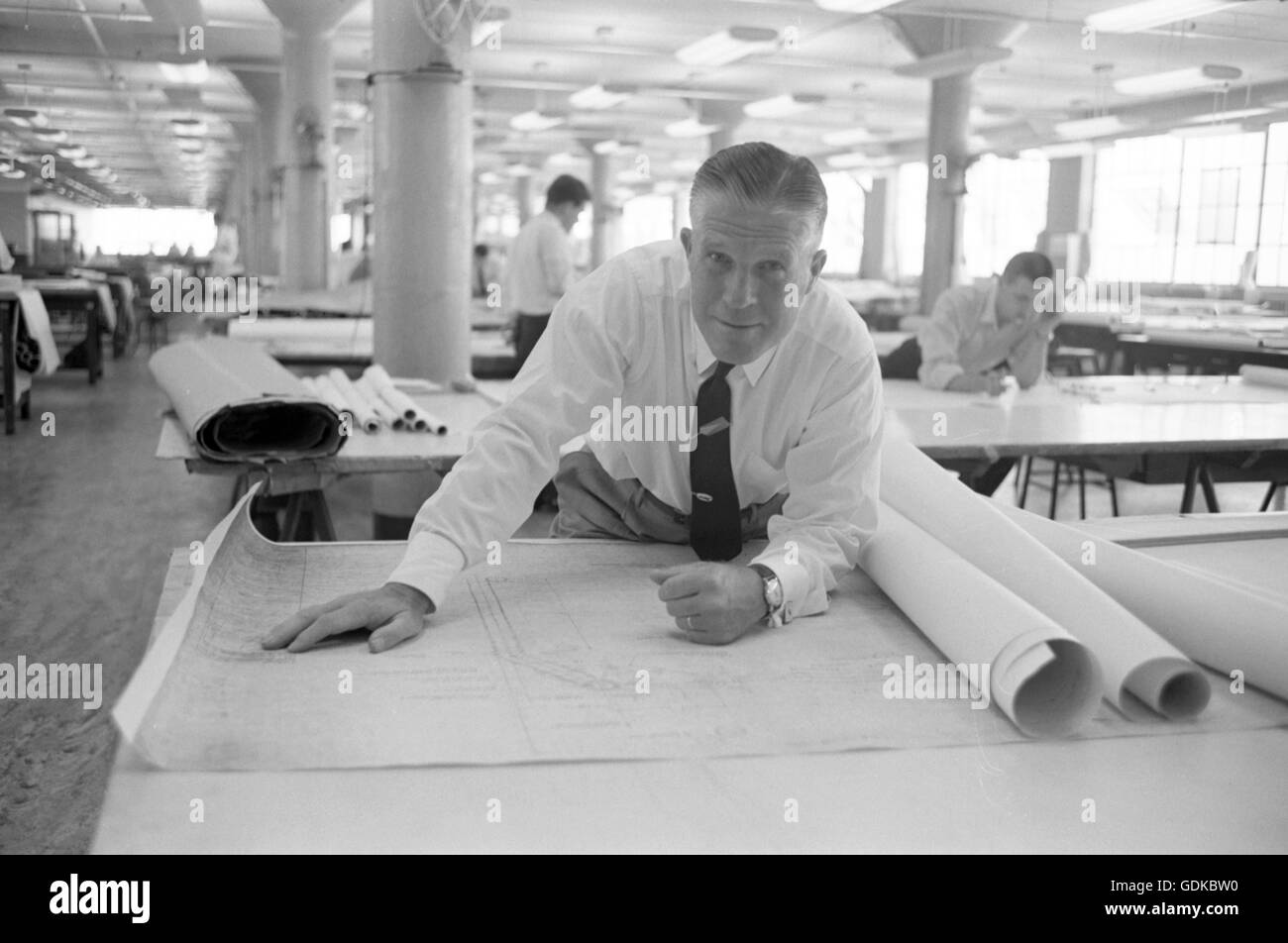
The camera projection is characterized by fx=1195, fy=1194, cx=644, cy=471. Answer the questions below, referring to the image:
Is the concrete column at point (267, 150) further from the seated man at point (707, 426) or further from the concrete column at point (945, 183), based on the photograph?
the seated man at point (707, 426)

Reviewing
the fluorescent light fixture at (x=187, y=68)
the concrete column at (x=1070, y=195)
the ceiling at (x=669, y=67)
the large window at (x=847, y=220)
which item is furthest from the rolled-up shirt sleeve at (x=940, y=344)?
the large window at (x=847, y=220)

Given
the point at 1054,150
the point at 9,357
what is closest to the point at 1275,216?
the point at 1054,150

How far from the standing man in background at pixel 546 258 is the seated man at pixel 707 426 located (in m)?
4.70

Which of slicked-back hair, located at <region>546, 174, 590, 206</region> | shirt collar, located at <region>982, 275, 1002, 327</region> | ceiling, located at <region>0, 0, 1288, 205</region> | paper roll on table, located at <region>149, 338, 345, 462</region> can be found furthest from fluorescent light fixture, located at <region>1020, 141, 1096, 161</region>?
paper roll on table, located at <region>149, 338, 345, 462</region>

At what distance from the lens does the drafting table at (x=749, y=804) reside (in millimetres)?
1043

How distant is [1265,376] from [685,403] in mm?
4292

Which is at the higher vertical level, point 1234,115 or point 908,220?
point 1234,115

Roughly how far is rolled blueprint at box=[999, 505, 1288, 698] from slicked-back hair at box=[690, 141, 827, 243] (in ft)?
2.16

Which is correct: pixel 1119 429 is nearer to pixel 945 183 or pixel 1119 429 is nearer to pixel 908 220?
pixel 945 183

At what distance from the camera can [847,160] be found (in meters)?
20.8

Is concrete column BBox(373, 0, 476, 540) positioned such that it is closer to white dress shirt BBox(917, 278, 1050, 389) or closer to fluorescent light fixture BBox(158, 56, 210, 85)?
white dress shirt BBox(917, 278, 1050, 389)

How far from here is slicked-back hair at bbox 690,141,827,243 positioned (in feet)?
5.39

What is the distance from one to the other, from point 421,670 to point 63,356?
36.9ft
